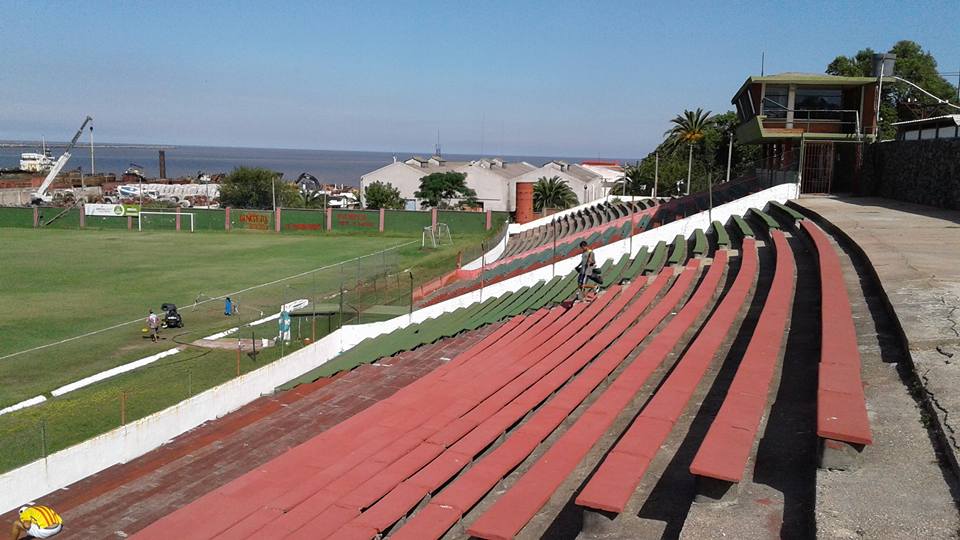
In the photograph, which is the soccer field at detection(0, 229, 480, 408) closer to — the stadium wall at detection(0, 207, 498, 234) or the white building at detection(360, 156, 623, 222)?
the stadium wall at detection(0, 207, 498, 234)

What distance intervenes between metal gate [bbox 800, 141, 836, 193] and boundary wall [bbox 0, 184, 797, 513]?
1810 mm

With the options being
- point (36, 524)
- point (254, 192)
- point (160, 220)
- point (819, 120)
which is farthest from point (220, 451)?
point (254, 192)

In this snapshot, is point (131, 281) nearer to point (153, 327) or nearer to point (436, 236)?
point (153, 327)

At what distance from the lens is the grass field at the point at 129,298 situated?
14844 millimetres

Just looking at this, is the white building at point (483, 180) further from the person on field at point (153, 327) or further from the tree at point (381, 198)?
the person on field at point (153, 327)

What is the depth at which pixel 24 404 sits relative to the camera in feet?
52.4

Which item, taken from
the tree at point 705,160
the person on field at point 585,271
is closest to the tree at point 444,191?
the tree at point 705,160

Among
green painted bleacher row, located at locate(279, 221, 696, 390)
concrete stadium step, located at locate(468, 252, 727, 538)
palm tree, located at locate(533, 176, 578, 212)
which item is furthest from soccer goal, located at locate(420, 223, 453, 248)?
concrete stadium step, located at locate(468, 252, 727, 538)

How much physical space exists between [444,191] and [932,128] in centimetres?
5985

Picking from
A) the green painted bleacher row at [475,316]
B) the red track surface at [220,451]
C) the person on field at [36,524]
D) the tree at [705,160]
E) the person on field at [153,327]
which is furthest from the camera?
the tree at [705,160]

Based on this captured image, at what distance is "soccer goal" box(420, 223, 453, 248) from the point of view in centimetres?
5176

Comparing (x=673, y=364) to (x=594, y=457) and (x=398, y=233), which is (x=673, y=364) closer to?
(x=594, y=457)

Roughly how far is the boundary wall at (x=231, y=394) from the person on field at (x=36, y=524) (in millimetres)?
2397

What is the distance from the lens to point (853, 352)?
24.2 feet
